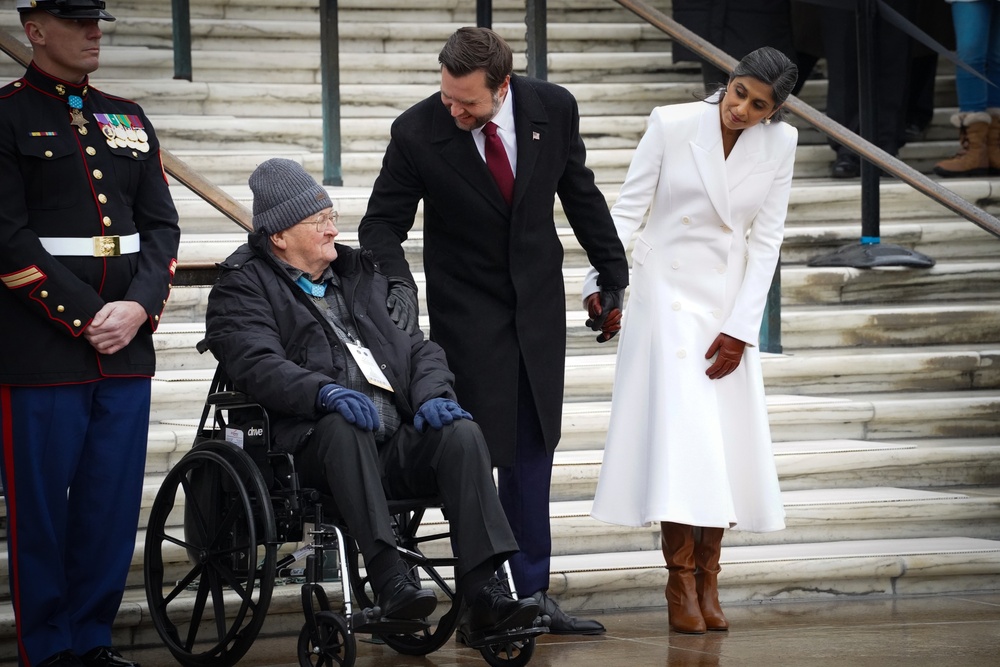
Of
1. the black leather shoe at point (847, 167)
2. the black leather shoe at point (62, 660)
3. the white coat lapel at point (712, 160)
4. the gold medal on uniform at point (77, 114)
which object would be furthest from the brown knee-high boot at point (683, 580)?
the black leather shoe at point (847, 167)

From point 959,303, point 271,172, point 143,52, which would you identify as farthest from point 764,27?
point 271,172

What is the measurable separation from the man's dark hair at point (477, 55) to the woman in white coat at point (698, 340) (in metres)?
0.55

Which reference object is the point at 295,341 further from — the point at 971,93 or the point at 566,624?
the point at 971,93

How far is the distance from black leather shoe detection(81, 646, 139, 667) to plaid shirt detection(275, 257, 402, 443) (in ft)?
2.67

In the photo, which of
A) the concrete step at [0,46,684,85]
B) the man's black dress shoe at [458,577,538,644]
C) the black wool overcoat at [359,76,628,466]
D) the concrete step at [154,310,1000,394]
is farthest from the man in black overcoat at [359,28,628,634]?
the concrete step at [0,46,684,85]

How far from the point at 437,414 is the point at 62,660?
3.46ft

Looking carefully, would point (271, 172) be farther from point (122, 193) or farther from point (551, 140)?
point (551, 140)

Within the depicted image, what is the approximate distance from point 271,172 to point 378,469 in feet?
2.79

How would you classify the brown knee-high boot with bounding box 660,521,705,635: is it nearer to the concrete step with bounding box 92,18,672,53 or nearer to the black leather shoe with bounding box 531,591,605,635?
the black leather shoe with bounding box 531,591,605,635

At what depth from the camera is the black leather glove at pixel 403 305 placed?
3.80 meters

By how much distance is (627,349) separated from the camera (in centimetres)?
410

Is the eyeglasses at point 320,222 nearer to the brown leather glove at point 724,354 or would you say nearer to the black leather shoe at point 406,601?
the black leather shoe at point 406,601

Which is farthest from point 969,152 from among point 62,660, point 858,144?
point 62,660

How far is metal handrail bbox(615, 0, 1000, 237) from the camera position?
17.4 ft
